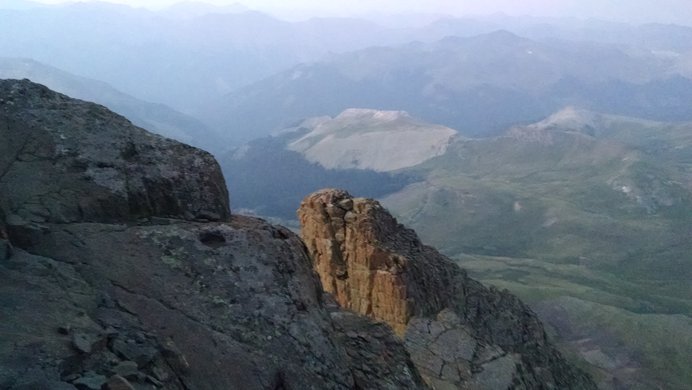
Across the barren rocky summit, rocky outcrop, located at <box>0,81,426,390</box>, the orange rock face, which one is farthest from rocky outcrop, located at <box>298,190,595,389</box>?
rocky outcrop, located at <box>0,81,426,390</box>

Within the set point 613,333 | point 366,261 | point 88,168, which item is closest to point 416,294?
point 366,261

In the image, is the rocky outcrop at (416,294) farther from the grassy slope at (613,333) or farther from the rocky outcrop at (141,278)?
the grassy slope at (613,333)

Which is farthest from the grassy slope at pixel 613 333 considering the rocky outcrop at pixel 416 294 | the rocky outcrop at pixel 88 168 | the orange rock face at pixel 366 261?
the rocky outcrop at pixel 88 168

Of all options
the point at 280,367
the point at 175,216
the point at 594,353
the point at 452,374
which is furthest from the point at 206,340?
the point at 594,353

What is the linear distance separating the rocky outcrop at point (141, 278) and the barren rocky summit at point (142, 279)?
43 mm

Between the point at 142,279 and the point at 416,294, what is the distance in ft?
93.5

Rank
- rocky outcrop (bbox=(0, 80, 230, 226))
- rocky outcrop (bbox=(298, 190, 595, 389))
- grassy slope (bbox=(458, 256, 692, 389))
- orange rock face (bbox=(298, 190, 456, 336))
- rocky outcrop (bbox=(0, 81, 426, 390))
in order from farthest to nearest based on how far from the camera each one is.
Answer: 1. grassy slope (bbox=(458, 256, 692, 389))
2. orange rock face (bbox=(298, 190, 456, 336))
3. rocky outcrop (bbox=(298, 190, 595, 389))
4. rocky outcrop (bbox=(0, 80, 230, 226))
5. rocky outcrop (bbox=(0, 81, 426, 390))

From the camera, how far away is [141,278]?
17.2 m

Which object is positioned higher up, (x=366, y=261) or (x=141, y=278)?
(x=141, y=278)

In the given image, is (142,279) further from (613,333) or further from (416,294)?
(613,333)

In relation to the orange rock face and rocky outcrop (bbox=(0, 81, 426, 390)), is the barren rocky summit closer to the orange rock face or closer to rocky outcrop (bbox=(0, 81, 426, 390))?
rocky outcrop (bbox=(0, 81, 426, 390))

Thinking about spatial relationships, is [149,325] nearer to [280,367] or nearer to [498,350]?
[280,367]

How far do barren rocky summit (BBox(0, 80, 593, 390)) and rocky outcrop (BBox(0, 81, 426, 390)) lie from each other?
1.7 inches

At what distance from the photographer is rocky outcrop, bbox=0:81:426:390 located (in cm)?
1377
